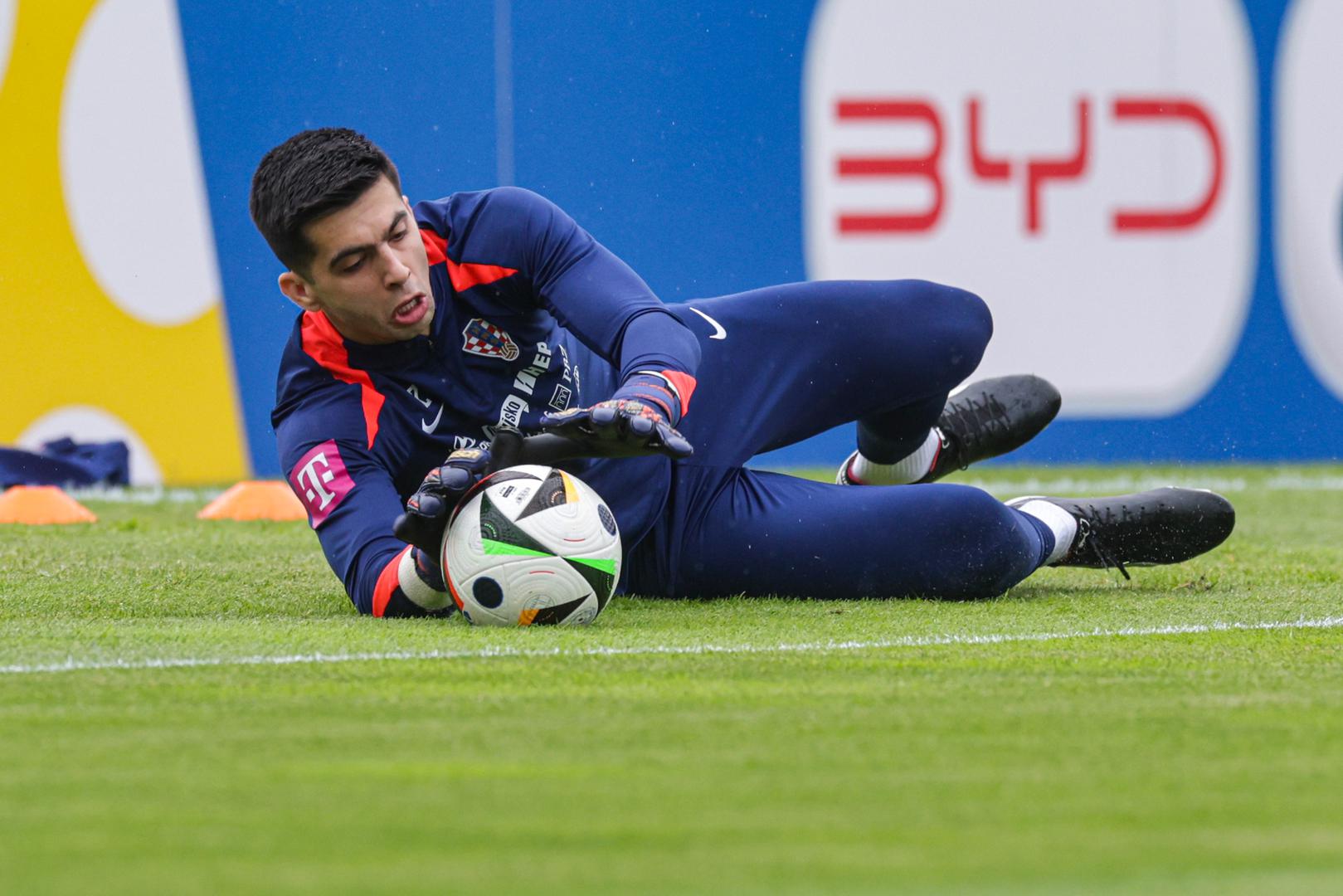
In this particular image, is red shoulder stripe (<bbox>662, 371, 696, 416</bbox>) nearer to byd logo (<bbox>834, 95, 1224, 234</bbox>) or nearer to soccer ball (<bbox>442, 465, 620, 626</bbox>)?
soccer ball (<bbox>442, 465, 620, 626</bbox>)

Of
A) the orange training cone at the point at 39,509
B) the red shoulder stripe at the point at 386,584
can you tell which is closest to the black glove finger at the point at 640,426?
the red shoulder stripe at the point at 386,584

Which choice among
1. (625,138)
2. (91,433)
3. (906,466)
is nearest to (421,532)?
(906,466)

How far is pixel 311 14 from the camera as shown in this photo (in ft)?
26.7

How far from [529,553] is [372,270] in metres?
0.65

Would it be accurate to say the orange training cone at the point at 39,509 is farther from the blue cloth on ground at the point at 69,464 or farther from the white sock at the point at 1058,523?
the white sock at the point at 1058,523

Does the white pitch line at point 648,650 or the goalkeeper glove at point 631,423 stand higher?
the goalkeeper glove at point 631,423

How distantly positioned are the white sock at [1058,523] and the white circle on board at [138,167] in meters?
4.91

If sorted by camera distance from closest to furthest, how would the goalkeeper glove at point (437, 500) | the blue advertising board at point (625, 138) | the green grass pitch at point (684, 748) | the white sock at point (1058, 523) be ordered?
1. the green grass pitch at point (684, 748)
2. the goalkeeper glove at point (437, 500)
3. the white sock at point (1058, 523)
4. the blue advertising board at point (625, 138)

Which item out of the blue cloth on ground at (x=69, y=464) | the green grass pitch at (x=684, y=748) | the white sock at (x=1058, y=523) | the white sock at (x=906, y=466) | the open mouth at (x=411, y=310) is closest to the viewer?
the green grass pitch at (x=684, y=748)

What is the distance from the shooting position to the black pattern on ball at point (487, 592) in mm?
3227

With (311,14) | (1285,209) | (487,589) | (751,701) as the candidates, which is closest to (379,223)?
(487,589)

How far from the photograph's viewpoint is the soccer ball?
3.21m

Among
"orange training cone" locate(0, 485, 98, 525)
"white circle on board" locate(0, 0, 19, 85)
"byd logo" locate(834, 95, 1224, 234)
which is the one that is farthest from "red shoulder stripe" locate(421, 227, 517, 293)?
"byd logo" locate(834, 95, 1224, 234)

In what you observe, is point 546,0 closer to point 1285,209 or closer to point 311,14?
point 311,14
